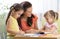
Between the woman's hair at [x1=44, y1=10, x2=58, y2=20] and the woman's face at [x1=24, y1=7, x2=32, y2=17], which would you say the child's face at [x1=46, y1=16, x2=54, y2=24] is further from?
the woman's face at [x1=24, y1=7, x2=32, y2=17]

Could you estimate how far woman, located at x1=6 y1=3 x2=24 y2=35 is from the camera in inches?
64.3

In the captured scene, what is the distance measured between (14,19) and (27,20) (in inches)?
5.0

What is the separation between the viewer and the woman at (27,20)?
5.38 feet

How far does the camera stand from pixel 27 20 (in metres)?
1.66

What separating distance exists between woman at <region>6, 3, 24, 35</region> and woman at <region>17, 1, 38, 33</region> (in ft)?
0.11

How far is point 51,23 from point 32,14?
20 centimetres

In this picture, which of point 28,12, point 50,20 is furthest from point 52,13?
point 28,12

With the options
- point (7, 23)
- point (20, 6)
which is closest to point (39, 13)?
point (20, 6)

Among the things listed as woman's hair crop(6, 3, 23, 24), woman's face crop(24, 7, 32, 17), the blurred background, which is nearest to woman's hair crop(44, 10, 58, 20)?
the blurred background

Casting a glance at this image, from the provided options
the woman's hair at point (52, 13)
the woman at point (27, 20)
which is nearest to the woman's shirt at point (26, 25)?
the woman at point (27, 20)

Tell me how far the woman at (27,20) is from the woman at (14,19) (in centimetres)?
3

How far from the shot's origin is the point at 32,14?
5.41 feet

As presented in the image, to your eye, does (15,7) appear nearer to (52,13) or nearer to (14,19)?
(14,19)

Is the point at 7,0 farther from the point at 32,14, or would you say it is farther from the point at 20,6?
the point at 32,14
